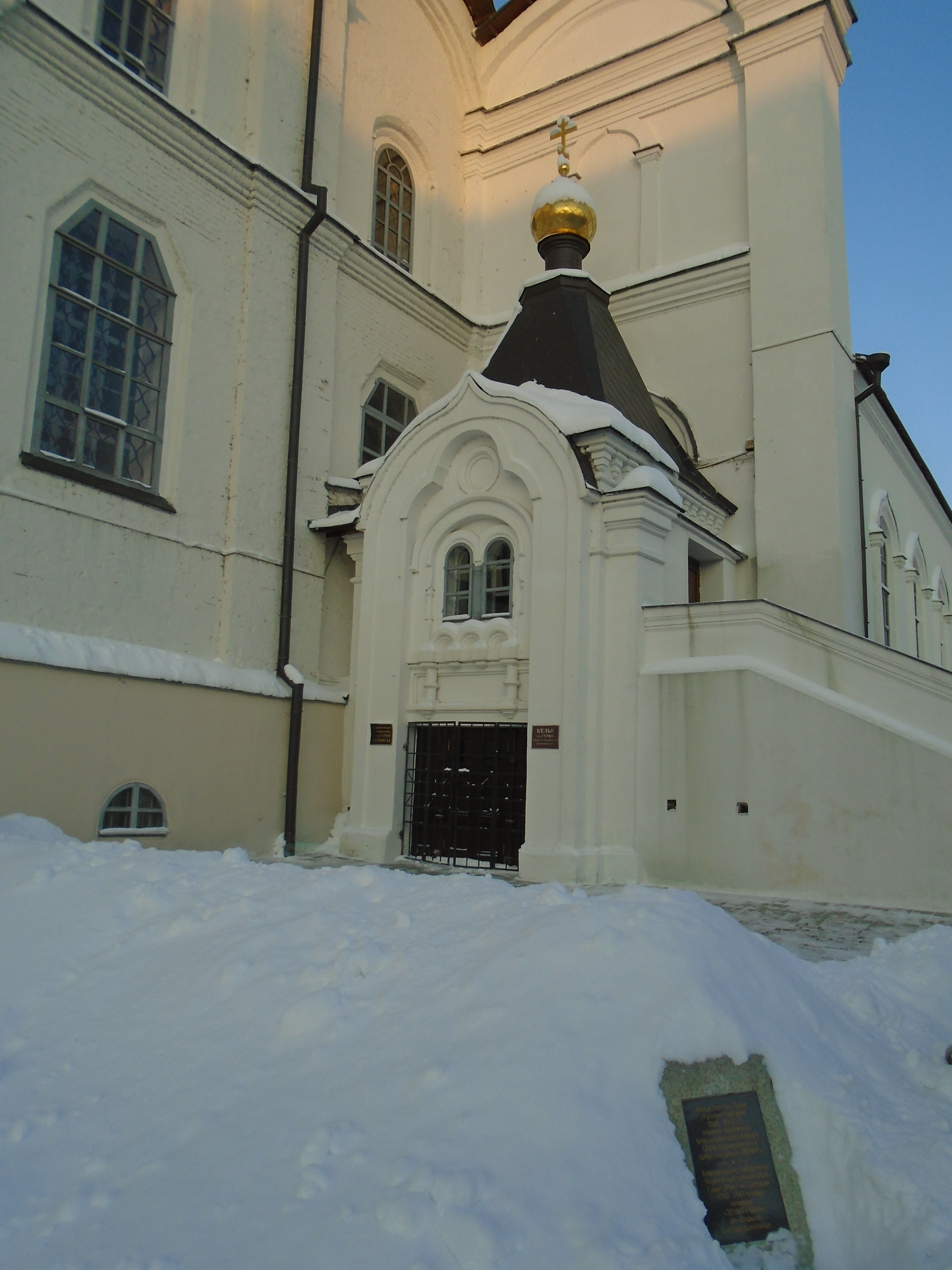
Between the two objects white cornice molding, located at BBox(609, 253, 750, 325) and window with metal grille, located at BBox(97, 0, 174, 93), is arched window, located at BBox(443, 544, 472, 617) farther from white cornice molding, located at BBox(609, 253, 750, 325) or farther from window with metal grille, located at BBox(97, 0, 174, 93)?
window with metal grille, located at BBox(97, 0, 174, 93)

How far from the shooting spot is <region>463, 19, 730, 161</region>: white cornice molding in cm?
1478

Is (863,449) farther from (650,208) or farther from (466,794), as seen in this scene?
(466,794)

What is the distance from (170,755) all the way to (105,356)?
4.15m

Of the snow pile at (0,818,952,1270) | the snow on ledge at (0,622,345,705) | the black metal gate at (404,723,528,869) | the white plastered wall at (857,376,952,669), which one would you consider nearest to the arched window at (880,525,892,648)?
the white plastered wall at (857,376,952,669)

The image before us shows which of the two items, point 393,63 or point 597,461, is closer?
point 597,461

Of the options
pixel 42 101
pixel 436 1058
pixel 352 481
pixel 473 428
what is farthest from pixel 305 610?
pixel 436 1058

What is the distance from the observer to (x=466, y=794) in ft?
33.3

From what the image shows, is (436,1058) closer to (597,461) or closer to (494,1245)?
(494,1245)

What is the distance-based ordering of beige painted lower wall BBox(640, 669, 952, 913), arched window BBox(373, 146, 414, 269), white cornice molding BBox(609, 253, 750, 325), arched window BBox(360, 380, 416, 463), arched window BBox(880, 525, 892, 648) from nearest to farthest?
beige painted lower wall BBox(640, 669, 952, 913) < arched window BBox(360, 380, 416, 463) < white cornice molding BBox(609, 253, 750, 325) < arched window BBox(880, 525, 892, 648) < arched window BBox(373, 146, 414, 269)

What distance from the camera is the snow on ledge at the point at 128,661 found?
829 cm

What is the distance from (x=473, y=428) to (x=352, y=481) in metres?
2.24

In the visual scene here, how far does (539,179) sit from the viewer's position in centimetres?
1639

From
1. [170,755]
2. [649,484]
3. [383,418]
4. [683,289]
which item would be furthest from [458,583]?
[683,289]

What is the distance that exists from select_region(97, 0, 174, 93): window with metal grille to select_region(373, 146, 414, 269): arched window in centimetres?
383
